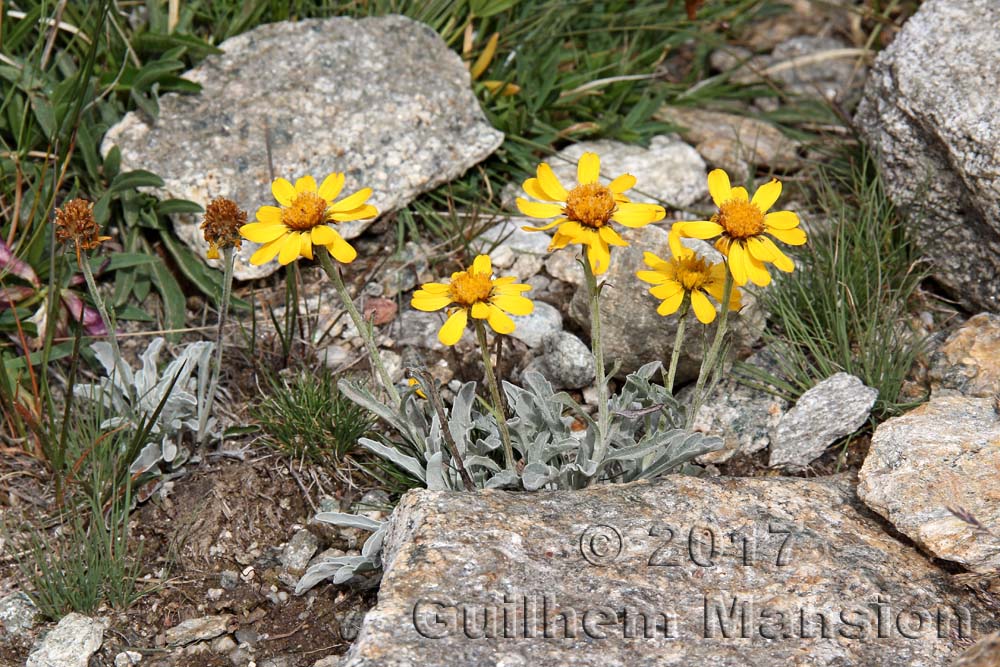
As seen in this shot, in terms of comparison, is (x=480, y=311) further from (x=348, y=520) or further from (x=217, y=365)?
(x=217, y=365)

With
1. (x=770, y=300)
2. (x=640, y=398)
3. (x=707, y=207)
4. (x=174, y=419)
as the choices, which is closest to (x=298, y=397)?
(x=174, y=419)

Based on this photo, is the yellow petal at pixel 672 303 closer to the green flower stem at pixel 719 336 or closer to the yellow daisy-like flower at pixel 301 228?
the green flower stem at pixel 719 336

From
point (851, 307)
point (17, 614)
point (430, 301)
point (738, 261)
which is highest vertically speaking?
point (738, 261)

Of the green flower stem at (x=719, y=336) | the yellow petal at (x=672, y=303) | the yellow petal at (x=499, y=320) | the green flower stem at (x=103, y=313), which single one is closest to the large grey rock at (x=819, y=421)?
the green flower stem at (x=719, y=336)

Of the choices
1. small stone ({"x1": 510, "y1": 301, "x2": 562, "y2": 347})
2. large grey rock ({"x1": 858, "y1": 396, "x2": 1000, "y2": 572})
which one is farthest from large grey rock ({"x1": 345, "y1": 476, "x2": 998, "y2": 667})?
small stone ({"x1": 510, "y1": 301, "x2": 562, "y2": 347})

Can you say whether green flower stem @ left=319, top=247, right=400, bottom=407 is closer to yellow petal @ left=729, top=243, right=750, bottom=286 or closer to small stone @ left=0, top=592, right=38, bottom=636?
yellow petal @ left=729, top=243, right=750, bottom=286

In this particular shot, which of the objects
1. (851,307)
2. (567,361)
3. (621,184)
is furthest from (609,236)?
(851,307)
